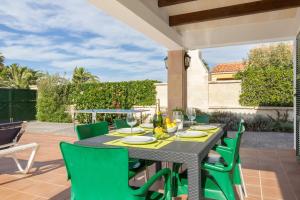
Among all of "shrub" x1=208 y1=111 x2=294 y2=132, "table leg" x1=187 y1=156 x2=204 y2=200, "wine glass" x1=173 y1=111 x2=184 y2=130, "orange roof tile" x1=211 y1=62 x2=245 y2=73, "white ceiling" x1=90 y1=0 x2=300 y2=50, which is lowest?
"shrub" x1=208 y1=111 x2=294 y2=132

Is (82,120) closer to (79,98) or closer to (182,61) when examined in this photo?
(79,98)

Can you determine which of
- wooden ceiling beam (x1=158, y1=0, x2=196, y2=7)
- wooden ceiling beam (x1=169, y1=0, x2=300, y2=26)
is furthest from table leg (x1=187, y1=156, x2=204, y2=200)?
wooden ceiling beam (x1=169, y1=0, x2=300, y2=26)

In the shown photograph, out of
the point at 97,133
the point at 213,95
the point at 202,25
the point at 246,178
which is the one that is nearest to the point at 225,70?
the point at 213,95

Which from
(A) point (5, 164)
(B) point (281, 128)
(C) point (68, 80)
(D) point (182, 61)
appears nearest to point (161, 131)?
(A) point (5, 164)

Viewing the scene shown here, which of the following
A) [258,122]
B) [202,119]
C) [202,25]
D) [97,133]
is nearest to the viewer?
[97,133]

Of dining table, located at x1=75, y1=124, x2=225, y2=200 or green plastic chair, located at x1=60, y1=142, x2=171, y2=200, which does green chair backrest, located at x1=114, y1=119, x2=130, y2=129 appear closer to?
dining table, located at x1=75, y1=124, x2=225, y2=200

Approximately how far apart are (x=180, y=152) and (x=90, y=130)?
136 centimetres

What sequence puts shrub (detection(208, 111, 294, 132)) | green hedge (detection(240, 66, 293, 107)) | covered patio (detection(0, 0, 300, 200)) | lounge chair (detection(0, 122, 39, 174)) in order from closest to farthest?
covered patio (detection(0, 0, 300, 200))
lounge chair (detection(0, 122, 39, 174))
shrub (detection(208, 111, 294, 132))
green hedge (detection(240, 66, 293, 107))

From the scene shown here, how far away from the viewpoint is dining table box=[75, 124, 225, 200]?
5.44 feet

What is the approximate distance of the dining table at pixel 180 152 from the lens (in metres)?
1.66

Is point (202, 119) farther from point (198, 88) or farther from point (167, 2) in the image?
point (198, 88)

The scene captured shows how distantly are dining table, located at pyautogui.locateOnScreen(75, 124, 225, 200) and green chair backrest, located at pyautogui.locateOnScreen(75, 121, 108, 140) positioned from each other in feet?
0.99

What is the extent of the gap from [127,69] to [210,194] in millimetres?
18080

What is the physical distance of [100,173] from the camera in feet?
4.88
